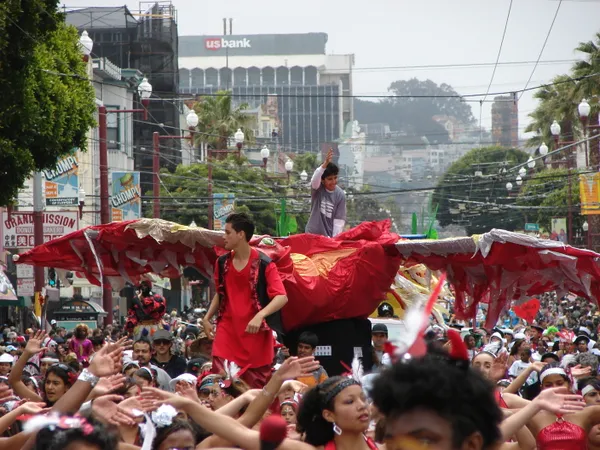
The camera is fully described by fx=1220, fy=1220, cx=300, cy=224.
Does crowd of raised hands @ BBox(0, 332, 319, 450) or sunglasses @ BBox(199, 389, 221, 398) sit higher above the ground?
crowd of raised hands @ BBox(0, 332, 319, 450)

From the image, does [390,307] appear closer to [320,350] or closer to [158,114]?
[320,350]

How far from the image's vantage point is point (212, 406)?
324 inches

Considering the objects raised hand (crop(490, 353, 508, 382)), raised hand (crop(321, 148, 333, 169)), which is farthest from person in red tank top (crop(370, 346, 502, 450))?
raised hand (crop(321, 148, 333, 169))

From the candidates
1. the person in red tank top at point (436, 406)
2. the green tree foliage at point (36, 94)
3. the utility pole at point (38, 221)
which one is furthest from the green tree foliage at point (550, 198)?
the person in red tank top at point (436, 406)

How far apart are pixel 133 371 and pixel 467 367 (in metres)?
6.50

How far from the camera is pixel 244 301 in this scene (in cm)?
984

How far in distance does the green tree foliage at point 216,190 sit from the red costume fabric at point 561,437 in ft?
163

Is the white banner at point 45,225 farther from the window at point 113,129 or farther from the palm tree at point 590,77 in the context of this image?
the window at point 113,129

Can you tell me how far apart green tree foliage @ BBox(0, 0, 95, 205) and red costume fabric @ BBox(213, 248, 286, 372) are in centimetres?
864

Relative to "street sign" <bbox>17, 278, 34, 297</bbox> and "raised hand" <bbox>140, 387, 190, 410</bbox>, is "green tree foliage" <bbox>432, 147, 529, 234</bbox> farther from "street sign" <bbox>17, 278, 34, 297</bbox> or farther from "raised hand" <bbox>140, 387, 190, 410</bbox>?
"raised hand" <bbox>140, 387, 190, 410</bbox>

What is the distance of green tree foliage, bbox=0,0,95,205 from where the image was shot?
59.0ft

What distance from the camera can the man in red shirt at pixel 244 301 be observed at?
969cm

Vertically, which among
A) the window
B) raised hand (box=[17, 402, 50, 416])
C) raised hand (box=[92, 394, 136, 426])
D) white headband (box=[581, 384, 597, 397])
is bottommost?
white headband (box=[581, 384, 597, 397])

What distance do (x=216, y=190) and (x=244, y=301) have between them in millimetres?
53327
